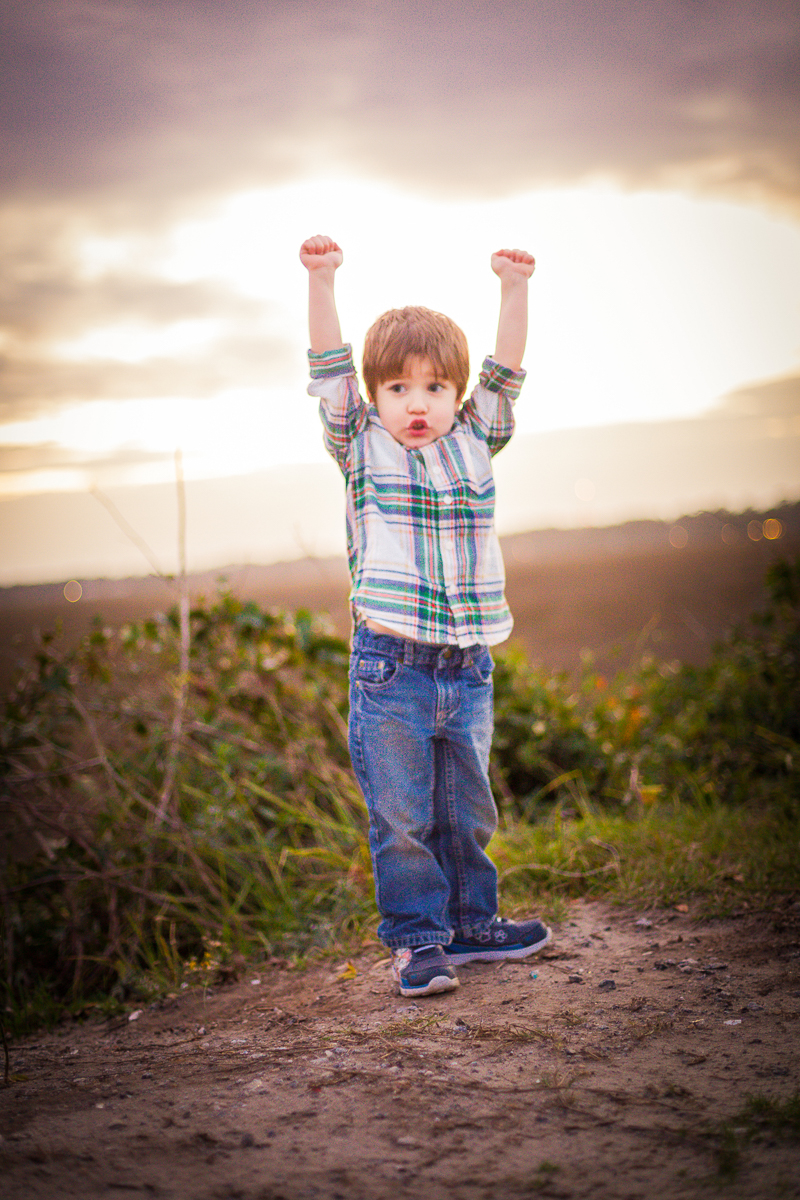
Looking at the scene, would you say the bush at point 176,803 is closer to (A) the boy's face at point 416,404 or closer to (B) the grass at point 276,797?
(B) the grass at point 276,797

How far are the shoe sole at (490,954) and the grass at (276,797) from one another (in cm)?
36

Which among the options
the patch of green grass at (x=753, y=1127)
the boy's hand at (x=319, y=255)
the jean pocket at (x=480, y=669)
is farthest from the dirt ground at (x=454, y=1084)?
the boy's hand at (x=319, y=255)

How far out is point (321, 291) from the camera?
2.41 meters

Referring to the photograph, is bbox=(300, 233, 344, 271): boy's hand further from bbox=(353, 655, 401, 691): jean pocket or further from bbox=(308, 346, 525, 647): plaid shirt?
bbox=(353, 655, 401, 691): jean pocket

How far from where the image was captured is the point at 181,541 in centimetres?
358

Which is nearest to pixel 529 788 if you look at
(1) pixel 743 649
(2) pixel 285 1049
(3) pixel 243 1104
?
(1) pixel 743 649

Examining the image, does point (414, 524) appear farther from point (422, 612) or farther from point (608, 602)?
point (608, 602)

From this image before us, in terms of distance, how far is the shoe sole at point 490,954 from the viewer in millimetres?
2520

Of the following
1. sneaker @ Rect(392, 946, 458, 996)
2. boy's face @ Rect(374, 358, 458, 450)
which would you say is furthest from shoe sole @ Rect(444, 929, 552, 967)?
boy's face @ Rect(374, 358, 458, 450)

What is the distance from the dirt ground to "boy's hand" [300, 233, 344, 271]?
2.02 metres

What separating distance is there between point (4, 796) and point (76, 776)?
47 centimetres

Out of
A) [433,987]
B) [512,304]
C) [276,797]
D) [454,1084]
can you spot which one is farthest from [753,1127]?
[276,797]

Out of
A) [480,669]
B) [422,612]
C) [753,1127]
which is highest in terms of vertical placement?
[422,612]

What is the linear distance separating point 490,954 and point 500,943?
47mm
